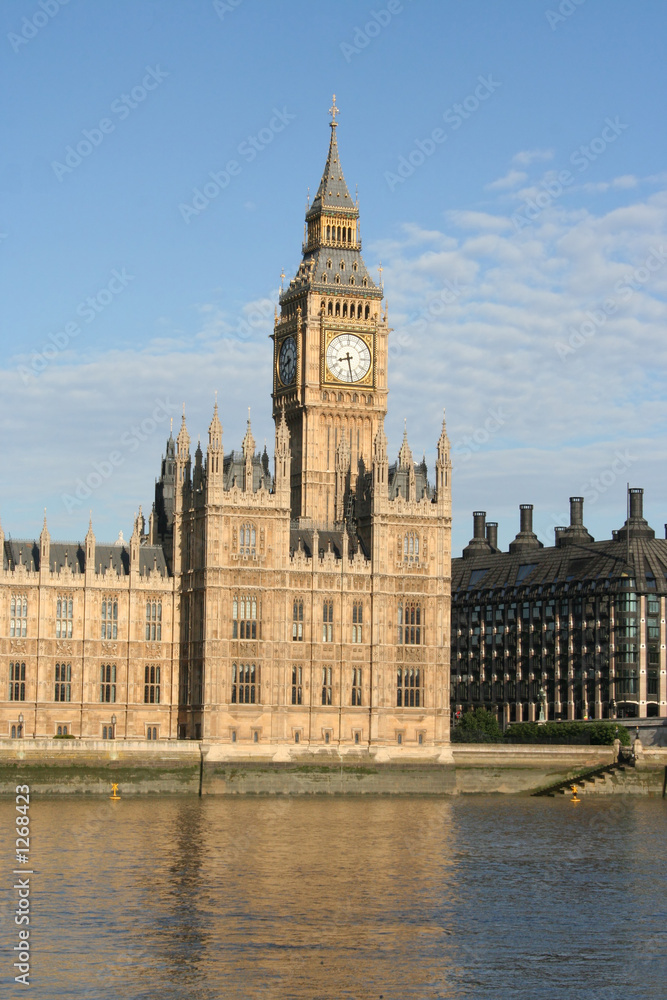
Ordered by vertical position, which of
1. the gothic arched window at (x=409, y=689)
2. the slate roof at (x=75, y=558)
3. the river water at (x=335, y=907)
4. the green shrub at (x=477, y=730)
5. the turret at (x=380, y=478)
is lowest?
the river water at (x=335, y=907)

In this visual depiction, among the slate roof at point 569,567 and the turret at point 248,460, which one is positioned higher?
the turret at point 248,460

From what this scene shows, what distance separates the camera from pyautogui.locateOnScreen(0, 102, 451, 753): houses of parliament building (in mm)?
115750

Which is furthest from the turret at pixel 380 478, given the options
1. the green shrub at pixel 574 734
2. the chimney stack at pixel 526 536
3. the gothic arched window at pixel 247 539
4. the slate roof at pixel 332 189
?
the chimney stack at pixel 526 536

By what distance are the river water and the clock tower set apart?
141ft

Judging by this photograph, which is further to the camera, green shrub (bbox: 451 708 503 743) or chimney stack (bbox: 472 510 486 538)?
chimney stack (bbox: 472 510 486 538)

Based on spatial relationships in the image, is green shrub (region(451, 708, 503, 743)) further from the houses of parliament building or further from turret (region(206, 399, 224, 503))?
turret (region(206, 399, 224, 503))

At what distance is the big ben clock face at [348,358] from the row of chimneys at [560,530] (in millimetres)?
39673

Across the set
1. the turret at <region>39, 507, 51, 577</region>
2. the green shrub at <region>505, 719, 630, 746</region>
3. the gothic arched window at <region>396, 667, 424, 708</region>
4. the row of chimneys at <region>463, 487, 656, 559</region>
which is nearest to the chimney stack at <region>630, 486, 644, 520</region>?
the row of chimneys at <region>463, 487, 656, 559</region>

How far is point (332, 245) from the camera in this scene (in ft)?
459

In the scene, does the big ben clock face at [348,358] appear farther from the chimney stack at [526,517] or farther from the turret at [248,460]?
the chimney stack at [526,517]

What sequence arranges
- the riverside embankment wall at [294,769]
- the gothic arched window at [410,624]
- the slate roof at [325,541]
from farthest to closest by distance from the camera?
the slate roof at [325,541] < the gothic arched window at [410,624] < the riverside embankment wall at [294,769]

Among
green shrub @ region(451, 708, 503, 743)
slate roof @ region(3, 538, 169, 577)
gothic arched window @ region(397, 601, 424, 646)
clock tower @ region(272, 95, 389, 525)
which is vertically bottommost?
green shrub @ region(451, 708, 503, 743)

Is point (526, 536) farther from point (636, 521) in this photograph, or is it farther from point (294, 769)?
point (294, 769)

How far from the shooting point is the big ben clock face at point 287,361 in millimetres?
137125
